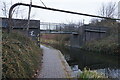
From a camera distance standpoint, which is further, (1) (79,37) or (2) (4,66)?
(1) (79,37)

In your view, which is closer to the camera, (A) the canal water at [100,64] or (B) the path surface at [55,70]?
(B) the path surface at [55,70]

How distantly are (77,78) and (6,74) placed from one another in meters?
3.70

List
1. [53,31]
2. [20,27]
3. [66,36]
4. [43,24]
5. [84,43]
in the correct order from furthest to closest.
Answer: [66,36]
[84,43]
[53,31]
[43,24]
[20,27]

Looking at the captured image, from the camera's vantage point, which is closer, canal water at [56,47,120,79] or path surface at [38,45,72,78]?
path surface at [38,45,72,78]

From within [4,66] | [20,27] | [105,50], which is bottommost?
[105,50]

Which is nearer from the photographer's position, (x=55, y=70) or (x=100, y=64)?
(x=55, y=70)

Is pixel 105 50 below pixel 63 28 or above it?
below

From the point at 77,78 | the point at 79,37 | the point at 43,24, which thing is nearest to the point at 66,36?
the point at 79,37

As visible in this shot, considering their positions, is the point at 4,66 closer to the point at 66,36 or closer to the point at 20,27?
the point at 20,27

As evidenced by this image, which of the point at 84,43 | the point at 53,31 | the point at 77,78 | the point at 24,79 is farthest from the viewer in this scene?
the point at 84,43

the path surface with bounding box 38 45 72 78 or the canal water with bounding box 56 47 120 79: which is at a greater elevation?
the path surface with bounding box 38 45 72 78

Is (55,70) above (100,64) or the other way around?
above

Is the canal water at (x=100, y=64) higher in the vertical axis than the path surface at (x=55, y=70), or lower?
lower

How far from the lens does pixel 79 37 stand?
37250 mm
